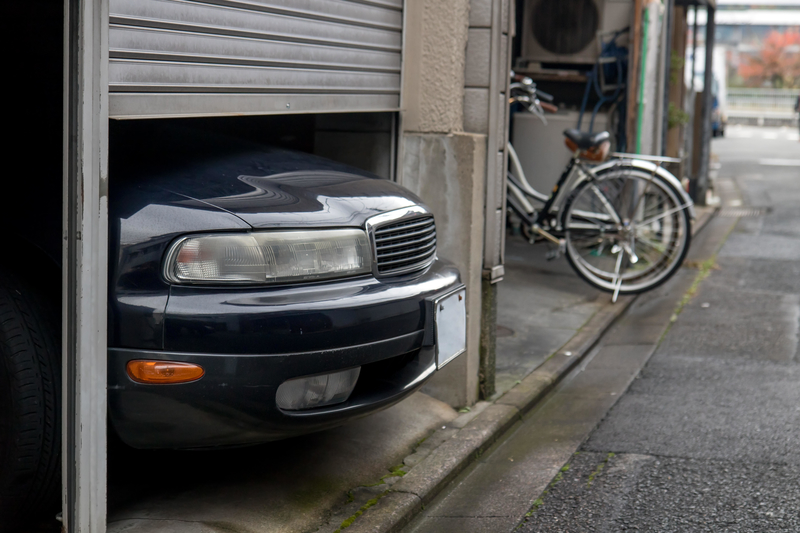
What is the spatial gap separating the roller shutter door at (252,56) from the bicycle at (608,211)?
8.33 feet

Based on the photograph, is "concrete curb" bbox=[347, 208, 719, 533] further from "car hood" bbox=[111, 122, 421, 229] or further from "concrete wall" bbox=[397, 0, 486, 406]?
"car hood" bbox=[111, 122, 421, 229]

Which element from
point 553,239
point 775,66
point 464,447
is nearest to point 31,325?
point 464,447

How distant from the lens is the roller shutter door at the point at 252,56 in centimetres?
269

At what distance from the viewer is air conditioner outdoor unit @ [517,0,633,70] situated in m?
8.84

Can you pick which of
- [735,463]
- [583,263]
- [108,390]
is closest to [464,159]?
[735,463]

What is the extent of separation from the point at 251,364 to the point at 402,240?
0.88 m

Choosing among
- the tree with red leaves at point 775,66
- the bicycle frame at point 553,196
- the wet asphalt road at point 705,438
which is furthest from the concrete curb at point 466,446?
the tree with red leaves at point 775,66

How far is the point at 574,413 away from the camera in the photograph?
4477mm

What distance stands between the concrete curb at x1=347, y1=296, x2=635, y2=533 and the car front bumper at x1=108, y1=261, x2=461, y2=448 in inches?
15.3

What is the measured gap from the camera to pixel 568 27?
29.7 feet

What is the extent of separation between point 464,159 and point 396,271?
1066mm

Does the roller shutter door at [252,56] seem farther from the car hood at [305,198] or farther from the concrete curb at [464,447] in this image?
the concrete curb at [464,447]

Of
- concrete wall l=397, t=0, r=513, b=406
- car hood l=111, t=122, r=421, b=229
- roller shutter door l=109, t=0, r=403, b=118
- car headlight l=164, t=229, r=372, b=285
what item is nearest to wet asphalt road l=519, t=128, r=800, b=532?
concrete wall l=397, t=0, r=513, b=406

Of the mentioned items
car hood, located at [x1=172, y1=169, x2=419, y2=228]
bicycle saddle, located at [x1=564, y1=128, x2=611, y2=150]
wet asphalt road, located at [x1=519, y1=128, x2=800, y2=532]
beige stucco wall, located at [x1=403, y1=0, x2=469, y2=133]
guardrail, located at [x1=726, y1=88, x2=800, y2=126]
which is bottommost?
wet asphalt road, located at [x1=519, y1=128, x2=800, y2=532]
